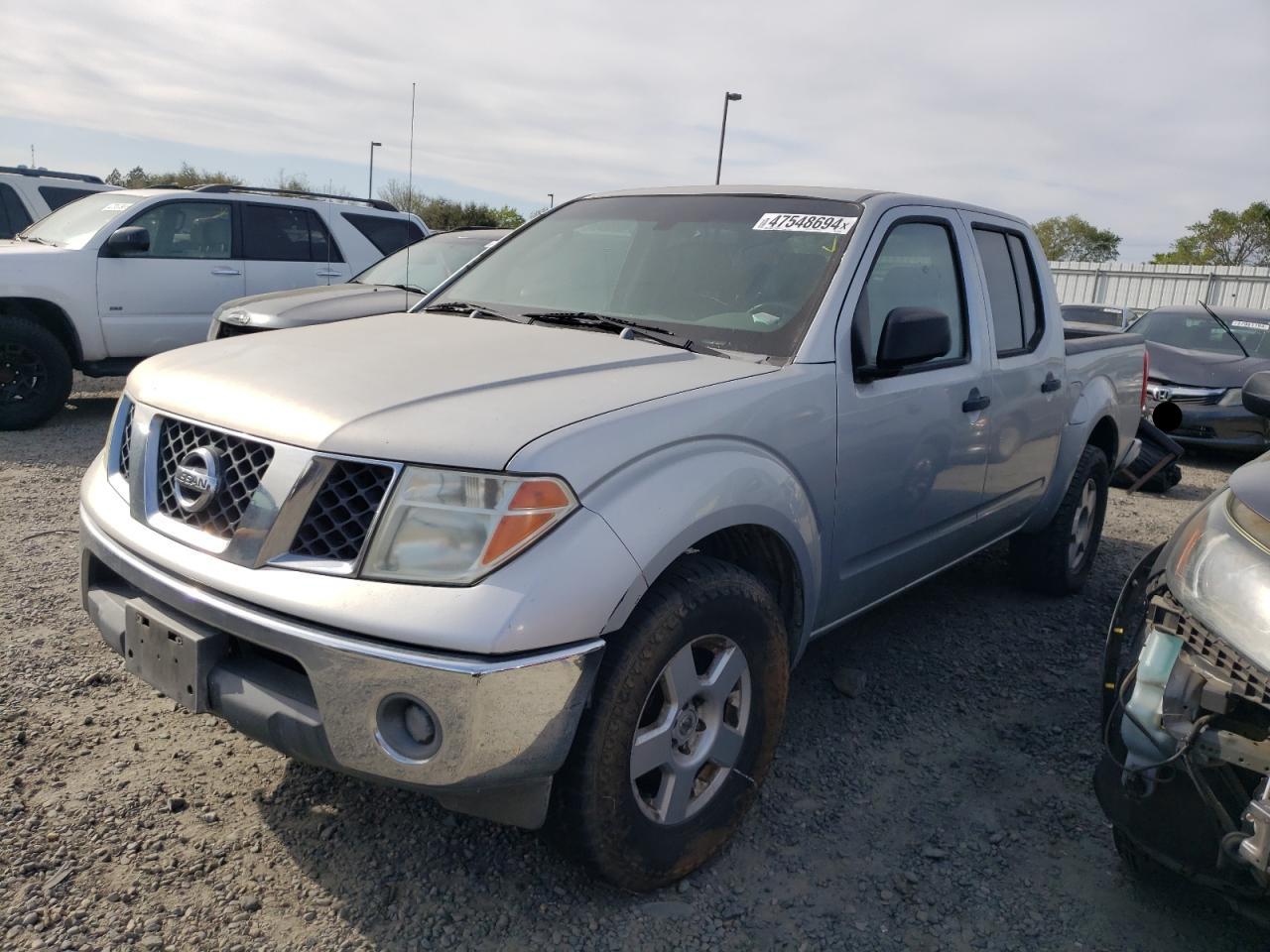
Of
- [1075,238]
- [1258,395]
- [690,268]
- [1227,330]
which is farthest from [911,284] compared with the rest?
[1075,238]

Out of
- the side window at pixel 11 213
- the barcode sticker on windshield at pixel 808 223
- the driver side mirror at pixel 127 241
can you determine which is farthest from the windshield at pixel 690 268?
the side window at pixel 11 213

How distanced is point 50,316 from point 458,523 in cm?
735

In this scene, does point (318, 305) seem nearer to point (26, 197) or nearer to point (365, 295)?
point (365, 295)

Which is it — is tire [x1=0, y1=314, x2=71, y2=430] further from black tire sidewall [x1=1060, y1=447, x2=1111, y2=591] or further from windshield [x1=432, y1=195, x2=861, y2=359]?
black tire sidewall [x1=1060, y1=447, x2=1111, y2=591]

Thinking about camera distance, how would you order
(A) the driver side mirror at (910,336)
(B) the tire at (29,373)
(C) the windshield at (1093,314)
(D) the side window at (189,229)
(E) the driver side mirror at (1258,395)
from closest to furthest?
1. (E) the driver side mirror at (1258,395)
2. (A) the driver side mirror at (910,336)
3. (B) the tire at (29,373)
4. (D) the side window at (189,229)
5. (C) the windshield at (1093,314)

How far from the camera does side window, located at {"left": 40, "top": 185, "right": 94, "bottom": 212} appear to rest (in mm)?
10859

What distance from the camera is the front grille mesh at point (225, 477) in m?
2.24

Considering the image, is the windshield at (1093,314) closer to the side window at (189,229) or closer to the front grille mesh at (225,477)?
the side window at (189,229)

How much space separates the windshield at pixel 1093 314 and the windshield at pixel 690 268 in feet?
36.2

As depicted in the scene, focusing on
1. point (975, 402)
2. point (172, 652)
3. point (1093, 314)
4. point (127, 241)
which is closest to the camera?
point (172, 652)

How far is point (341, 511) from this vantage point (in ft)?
6.99

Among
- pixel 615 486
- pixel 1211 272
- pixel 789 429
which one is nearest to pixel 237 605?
pixel 615 486

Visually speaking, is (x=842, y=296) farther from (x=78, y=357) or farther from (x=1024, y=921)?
(x=78, y=357)

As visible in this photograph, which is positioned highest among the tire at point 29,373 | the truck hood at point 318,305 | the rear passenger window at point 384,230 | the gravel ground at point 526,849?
the rear passenger window at point 384,230
